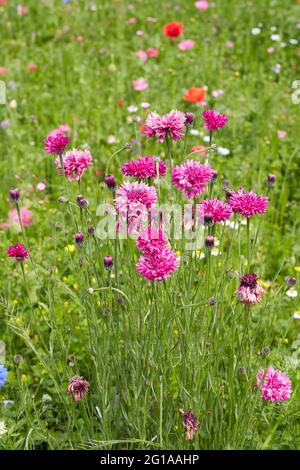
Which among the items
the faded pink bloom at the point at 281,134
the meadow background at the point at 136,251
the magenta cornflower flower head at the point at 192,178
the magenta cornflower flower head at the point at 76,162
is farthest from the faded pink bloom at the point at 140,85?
the magenta cornflower flower head at the point at 192,178

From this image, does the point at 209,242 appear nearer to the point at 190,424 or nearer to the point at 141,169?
the point at 141,169

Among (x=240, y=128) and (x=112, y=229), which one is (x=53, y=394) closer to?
(x=112, y=229)

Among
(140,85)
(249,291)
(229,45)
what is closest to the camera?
(249,291)

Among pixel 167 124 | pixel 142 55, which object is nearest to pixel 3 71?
pixel 142 55

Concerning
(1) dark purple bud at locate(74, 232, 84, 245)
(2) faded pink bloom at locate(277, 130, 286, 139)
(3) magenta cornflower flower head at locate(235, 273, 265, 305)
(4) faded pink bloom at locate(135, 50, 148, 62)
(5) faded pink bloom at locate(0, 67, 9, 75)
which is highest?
(1) dark purple bud at locate(74, 232, 84, 245)

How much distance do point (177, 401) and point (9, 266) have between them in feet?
3.13

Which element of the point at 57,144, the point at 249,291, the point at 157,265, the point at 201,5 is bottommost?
the point at 201,5

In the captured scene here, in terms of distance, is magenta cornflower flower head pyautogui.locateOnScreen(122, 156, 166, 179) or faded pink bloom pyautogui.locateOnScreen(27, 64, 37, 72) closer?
magenta cornflower flower head pyautogui.locateOnScreen(122, 156, 166, 179)

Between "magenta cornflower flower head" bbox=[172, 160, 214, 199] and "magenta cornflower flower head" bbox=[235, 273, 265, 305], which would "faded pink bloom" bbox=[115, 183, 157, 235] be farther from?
"magenta cornflower flower head" bbox=[235, 273, 265, 305]

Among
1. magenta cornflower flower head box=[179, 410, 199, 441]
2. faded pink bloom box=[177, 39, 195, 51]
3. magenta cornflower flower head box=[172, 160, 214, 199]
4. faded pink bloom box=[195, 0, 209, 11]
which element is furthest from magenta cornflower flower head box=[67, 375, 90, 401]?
faded pink bloom box=[195, 0, 209, 11]

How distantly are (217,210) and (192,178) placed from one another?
9cm

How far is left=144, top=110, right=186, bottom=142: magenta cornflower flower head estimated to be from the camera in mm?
1486

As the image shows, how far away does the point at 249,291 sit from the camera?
144 cm

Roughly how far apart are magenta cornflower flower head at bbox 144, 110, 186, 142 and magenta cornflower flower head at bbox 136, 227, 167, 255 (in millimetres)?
259
